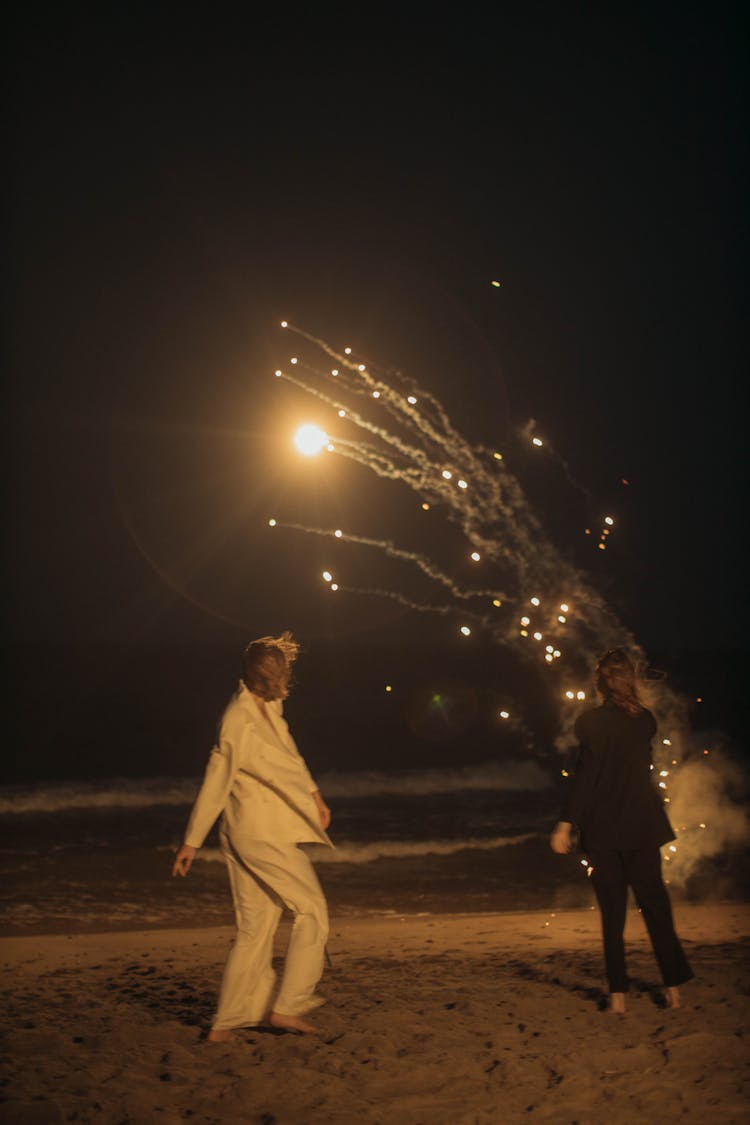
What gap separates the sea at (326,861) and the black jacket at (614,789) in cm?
524

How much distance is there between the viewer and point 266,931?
5.54 m

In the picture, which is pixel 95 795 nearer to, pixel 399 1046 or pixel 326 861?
pixel 326 861

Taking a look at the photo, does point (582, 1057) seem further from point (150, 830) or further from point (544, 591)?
point (150, 830)

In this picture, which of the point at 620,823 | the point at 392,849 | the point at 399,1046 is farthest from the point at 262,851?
the point at 392,849

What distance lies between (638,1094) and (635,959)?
252 centimetres

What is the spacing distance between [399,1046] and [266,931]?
2.72 ft

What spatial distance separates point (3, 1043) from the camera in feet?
17.9

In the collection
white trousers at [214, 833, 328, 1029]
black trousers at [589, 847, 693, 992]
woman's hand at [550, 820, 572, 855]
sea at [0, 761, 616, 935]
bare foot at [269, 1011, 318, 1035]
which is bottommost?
sea at [0, 761, 616, 935]

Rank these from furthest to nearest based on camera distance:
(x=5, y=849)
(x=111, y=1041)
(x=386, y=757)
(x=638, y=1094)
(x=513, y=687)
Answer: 1. (x=513, y=687)
2. (x=386, y=757)
3. (x=5, y=849)
4. (x=111, y=1041)
5. (x=638, y=1094)

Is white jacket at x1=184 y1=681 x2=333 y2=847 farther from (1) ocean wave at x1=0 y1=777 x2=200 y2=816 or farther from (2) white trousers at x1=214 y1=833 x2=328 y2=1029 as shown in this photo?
(1) ocean wave at x1=0 y1=777 x2=200 y2=816

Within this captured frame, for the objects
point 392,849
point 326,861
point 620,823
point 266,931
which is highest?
point 620,823

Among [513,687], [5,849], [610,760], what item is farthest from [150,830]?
[513,687]

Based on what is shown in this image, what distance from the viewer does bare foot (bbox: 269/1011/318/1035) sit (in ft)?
17.8

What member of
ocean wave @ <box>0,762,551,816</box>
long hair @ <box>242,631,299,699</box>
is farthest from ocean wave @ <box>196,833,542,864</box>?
long hair @ <box>242,631,299,699</box>
